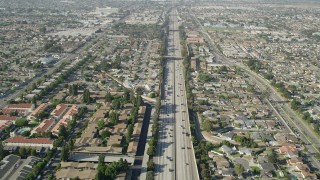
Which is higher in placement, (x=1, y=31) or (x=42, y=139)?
(x=1, y=31)

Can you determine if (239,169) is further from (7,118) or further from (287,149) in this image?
(7,118)

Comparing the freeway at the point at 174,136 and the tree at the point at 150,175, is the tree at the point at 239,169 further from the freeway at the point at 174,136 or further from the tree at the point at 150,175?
the tree at the point at 150,175

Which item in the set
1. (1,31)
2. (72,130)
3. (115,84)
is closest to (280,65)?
(115,84)

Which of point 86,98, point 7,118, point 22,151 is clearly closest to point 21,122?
point 7,118

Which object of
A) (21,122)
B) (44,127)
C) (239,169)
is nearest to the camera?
(239,169)

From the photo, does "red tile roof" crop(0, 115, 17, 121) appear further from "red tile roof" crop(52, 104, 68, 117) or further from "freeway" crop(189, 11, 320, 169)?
"freeway" crop(189, 11, 320, 169)

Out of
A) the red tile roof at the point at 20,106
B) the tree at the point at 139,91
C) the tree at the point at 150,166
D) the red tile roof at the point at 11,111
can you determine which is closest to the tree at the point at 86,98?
the red tile roof at the point at 20,106

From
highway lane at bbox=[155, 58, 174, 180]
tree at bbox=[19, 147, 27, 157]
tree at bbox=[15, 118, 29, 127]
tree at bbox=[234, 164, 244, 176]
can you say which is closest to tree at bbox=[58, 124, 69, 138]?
tree at bbox=[19, 147, 27, 157]

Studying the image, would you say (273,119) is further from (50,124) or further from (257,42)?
(257,42)
